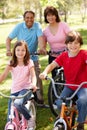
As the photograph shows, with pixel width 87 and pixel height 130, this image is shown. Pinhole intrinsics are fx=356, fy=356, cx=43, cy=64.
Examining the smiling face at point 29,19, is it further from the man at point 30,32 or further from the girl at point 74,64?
the girl at point 74,64

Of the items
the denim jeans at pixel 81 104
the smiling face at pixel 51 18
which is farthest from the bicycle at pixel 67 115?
the smiling face at pixel 51 18

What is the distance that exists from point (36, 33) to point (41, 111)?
154 cm

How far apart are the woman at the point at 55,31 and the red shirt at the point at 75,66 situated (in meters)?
1.38

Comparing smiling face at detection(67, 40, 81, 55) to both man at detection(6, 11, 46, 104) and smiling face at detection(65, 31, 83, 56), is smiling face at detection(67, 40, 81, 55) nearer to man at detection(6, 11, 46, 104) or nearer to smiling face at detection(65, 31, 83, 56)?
smiling face at detection(65, 31, 83, 56)

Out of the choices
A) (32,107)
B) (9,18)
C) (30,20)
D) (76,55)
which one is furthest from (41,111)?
(9,18)

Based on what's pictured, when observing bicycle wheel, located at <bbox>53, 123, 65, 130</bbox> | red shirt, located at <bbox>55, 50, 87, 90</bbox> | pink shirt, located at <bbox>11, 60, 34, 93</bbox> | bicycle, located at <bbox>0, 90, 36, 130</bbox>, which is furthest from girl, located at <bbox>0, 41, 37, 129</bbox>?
bicycle wheel, located at <bbox>53, 123, 65, 130</bbox>

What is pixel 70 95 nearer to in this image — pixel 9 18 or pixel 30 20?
pixel 30 20

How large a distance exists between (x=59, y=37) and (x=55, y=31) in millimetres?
149

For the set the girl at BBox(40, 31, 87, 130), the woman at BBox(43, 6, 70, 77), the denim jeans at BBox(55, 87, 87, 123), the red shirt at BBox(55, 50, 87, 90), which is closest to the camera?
the denim jeans at BBox(55, 87, 87, 123)

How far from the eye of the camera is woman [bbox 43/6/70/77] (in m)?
6.23

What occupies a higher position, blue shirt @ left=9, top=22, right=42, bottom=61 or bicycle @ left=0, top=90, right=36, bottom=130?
blue shirt @ left=9, top=22, right=42, bottom=61

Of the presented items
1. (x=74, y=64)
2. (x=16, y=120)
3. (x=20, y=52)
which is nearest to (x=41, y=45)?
(x=20, y=52)

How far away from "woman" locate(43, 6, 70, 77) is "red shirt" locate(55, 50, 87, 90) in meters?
1.38

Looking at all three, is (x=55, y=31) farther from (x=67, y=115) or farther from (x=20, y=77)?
(x=67, y=115)
